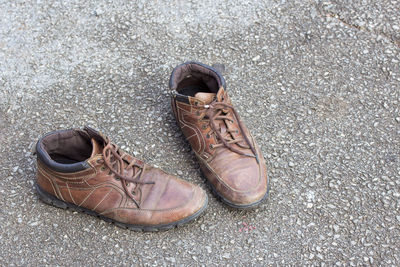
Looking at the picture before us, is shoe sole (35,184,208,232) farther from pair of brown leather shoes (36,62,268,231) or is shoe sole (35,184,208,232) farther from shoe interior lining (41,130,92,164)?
shoe interior lining (41,130,92,164)

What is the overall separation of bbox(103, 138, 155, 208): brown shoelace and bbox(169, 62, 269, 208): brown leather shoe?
425 millimetres

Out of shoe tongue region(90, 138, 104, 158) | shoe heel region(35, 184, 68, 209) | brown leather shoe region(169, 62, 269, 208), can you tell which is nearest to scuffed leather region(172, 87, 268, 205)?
brown leather shoe region(169, 62, 269, 208)

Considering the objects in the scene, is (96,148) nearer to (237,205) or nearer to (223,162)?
(223,162)

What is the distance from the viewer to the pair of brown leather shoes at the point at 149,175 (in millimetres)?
2510

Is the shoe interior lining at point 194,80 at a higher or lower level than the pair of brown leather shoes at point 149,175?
higher

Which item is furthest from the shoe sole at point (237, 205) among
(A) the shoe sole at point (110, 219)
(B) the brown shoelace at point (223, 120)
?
(B) the brown shoelace at point (223, 120)

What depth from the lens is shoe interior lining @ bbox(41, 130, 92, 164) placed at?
259 centimetres

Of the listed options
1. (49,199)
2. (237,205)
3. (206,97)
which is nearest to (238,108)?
(206,97)

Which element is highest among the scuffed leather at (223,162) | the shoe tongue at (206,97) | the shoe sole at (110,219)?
the shoe tongue at (206,97)

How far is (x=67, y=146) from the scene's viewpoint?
8.70ft

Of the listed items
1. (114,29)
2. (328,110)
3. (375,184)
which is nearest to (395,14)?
(328,110)

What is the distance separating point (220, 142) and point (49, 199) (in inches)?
41.4

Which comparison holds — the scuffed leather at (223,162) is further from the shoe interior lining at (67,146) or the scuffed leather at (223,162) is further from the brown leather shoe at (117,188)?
the shoe interior lining at (67,146)

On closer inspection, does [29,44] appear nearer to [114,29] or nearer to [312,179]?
[114,29]
